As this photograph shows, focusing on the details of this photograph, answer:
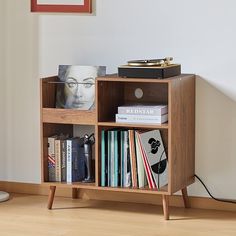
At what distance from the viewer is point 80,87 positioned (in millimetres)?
3559

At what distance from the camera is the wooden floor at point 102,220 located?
3156mm

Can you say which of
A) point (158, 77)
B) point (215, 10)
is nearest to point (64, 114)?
point (158, 77)

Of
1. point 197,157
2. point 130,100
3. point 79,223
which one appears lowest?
point 79,223

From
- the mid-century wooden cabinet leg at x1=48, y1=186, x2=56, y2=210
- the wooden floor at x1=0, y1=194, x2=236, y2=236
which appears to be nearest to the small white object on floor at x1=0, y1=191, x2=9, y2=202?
the wooden floor at x1=0, y1=194, x2=236, y2=236

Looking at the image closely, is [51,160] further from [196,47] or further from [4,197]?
[196,47]

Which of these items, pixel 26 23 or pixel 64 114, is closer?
pixel 64 114

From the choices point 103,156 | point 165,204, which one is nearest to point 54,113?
point 103,156

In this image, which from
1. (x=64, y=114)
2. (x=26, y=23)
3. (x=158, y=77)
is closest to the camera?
(x=158, y=77)

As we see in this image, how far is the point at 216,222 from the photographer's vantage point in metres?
3.30

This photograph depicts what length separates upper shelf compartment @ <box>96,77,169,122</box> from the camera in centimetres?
339

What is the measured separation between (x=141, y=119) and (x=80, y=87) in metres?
0.41

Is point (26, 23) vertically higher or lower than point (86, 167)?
higher

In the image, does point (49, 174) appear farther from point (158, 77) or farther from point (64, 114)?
point (158, 77)

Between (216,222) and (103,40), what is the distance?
1.04m
